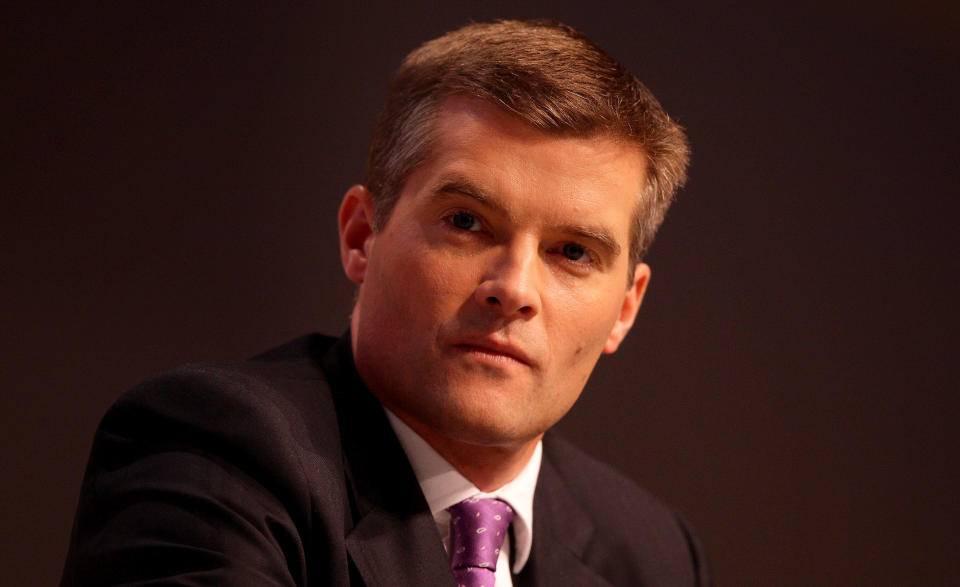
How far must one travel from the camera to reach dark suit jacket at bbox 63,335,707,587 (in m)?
1.29

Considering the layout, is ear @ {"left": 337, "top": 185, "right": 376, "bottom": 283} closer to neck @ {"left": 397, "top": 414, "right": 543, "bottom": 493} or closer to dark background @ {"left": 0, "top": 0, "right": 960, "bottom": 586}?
neck @ {"left": 397, "top": 414, "right": 543, "bottom": 493}

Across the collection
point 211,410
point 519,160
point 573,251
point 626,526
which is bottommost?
point 626,526

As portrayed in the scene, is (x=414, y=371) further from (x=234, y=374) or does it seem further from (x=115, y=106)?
(x=115, y=106)

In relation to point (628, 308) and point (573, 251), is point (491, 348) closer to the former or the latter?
point (573, 251)

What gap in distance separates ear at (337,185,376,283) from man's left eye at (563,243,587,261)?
36cm

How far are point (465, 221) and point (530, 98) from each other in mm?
227

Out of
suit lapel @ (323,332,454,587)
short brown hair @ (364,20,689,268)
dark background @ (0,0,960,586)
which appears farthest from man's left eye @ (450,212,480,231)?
dark background @ (0,0,960,586)

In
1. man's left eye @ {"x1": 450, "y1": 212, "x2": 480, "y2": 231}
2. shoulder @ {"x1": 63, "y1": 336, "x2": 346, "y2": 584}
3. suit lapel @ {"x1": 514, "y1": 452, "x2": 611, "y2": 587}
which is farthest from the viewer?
suit lapel @ {"x1": 514, "y1": 452, "x2": 611, "y2": 587}

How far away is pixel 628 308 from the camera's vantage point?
79.2 inches

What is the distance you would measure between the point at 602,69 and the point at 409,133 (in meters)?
0.36

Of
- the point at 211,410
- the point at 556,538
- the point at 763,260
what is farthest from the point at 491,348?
the point at 763,260

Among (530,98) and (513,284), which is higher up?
(530,98)

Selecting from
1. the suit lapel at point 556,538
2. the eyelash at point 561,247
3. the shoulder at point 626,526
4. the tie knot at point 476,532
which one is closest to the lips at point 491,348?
the eyelash at point 561,247

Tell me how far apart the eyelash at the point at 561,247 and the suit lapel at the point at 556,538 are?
531 mm
